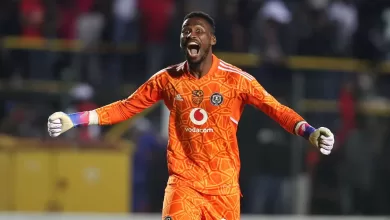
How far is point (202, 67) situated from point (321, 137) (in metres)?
0.95

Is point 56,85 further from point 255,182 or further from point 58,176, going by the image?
point 255,182

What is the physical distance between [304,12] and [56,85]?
3.58 m

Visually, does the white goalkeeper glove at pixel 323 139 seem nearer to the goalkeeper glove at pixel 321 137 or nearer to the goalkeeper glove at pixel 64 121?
the goalkeeper glove at pixel 321 137

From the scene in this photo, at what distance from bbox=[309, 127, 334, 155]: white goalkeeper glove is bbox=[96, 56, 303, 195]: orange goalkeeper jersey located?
0.28m

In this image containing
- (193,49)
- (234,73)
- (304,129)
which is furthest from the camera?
(234,73)

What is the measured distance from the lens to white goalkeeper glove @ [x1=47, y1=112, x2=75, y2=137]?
6.42 meters

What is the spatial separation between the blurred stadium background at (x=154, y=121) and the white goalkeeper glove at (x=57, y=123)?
4948 mm

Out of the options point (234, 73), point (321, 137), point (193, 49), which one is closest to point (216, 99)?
point (234, 73)

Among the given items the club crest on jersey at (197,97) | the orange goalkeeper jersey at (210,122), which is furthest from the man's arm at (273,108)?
the club crest on jersey at (197,97)

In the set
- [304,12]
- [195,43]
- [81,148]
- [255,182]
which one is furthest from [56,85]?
[195,43]

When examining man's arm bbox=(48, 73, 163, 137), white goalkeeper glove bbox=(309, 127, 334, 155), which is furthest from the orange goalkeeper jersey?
white goalkeeper glove bbox=(309, 127, 334, 155)

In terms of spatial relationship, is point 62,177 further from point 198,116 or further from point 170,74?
point 198,116

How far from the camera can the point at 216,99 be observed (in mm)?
6527

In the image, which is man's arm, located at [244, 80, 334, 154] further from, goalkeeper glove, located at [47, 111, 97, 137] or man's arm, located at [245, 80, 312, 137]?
goalkeeper glove, located at [47, 111, 97, 137]
